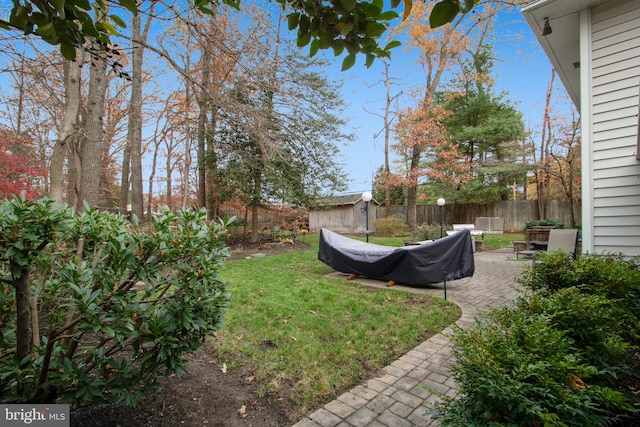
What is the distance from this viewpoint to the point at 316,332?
3.29 metres

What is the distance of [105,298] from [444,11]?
6.77 feet

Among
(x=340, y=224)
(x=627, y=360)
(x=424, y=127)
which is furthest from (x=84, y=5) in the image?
(x=340, y=224)

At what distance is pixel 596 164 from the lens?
3.70m

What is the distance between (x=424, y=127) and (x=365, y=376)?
13802 mm

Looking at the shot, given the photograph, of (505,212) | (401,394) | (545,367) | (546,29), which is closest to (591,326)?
(545,367)

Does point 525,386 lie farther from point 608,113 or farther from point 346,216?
point 346,216

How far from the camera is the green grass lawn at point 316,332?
235 cm

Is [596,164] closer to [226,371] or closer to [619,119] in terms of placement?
[619,119]

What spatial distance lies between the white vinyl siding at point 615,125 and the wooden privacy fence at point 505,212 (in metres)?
13.3

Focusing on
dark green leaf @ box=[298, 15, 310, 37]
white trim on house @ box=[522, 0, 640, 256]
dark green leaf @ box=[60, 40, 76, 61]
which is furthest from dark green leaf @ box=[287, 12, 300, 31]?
white trim on house @ box=[522, 0, 640, 256]

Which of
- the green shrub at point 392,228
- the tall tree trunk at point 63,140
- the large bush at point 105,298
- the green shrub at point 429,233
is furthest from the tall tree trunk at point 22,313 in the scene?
the green shrub at point 392,228

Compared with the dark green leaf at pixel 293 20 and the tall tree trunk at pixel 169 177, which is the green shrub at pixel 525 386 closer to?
the dark green leaf at pixel 293 20

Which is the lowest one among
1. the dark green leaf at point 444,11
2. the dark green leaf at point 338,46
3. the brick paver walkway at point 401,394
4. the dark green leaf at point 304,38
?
the brick paver walkway at point 401,394

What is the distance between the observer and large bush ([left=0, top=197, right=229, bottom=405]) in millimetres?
1395
